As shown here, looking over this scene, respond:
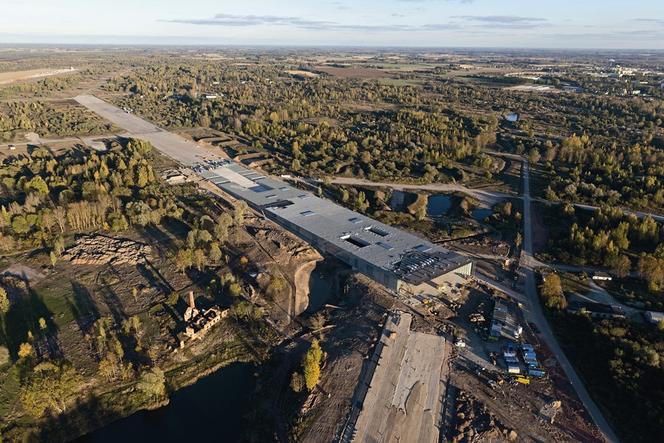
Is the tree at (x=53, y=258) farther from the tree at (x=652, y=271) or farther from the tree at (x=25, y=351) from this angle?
the tree at (x=652, y=271)

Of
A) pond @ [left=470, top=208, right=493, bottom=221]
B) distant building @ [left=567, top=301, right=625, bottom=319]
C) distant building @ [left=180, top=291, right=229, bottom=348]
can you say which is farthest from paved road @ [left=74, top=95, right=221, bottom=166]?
distant building @ [left=567, top=301, right=625, bottom=319]

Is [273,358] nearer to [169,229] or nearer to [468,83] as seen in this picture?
[169,229]

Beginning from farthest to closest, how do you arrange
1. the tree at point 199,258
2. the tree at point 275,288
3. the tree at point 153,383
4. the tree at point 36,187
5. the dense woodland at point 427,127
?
the dense woodland at point 427,127 → the tree at point 36,187 → the tree at point 199,258 → the tree at point 275,288 → the tree at point 153,383

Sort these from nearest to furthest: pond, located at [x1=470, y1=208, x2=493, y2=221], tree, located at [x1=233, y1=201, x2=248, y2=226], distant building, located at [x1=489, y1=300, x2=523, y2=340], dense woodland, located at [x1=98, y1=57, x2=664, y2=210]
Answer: distant building, located at [x1=489, y1=300, x2=523, y2=340] → tree, located at [x1=233, y1=201, x2=248, y2=226] → pond, located at [x1=470, y1=208, x2=493, y2=221] → dense woodland, located at [x1=98, y1=57, x2=664, y2=210]

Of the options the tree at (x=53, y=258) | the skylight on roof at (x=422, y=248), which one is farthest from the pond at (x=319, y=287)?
the tree at (x=53, y=258)

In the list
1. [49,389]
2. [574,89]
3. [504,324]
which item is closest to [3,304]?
[49,389]

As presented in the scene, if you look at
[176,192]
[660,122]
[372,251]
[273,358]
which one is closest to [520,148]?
[660,122]

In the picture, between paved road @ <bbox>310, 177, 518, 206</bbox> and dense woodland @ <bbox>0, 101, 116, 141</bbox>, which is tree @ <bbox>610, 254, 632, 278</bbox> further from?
dense woodland @ <bbox>0, 101, 116, 141</bbox>
